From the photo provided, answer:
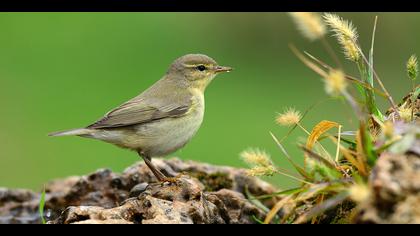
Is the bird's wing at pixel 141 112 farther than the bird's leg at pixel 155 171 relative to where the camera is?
Yes

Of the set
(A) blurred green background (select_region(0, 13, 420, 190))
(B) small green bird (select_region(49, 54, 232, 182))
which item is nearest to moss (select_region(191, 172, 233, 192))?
(B) small green bird (select_region(49, 54, 232, 182))

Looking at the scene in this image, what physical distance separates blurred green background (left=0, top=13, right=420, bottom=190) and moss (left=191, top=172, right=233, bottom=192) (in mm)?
5555

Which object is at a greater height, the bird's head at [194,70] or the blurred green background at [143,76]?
the blurred green background at [143,76]

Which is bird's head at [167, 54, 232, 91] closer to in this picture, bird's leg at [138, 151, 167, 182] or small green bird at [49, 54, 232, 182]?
small green bird at [49, 54, 232, 182]

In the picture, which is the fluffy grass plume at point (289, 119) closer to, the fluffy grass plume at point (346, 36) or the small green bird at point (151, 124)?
the fluffy grass plume at point (346, 36)

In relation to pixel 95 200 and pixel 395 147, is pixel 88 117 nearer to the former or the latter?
pixel 95 200

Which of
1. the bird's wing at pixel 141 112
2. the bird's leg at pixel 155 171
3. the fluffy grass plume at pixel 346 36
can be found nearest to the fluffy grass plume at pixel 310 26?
the fluffy grass plume at pixel 346 36

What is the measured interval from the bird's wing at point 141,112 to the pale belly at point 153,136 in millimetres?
55

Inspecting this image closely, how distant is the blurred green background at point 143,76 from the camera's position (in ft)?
45.8

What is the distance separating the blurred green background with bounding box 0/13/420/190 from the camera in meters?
14.0

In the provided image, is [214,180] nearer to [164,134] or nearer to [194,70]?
[164,134]

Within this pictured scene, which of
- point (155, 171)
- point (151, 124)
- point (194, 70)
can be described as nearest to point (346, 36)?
point (155, 171)

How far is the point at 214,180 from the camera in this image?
7031mm

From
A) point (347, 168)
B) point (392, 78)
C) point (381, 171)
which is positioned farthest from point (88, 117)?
point (381, 171)
